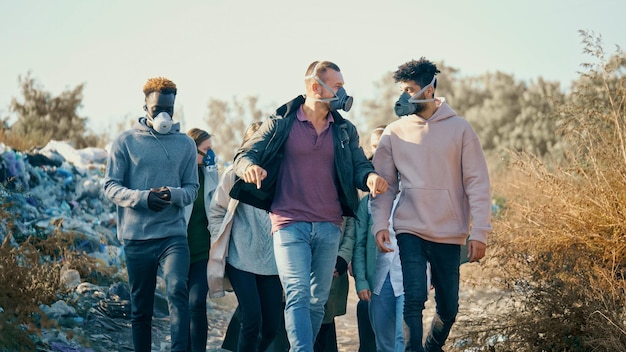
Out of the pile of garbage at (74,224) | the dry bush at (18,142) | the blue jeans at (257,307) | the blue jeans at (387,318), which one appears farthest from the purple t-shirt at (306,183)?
the dry bush at (18,142)

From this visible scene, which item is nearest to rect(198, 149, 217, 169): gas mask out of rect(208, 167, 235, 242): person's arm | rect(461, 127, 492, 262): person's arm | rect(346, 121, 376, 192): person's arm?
rect(208, 167, 235, 242): person's arm

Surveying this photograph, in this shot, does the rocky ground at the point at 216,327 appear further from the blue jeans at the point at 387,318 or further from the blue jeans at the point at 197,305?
the blue jeans at the point at 197,305

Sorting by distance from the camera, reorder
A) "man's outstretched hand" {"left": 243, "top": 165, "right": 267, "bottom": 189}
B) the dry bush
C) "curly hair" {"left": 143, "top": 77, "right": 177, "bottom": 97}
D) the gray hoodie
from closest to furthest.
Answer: "man's outstretched hand" {"left": 243, "top": 165, "right": 267, "bottom": 189} < the gray hoodie < "curly hair" {"left": 143, "top": 77, "right": 177, "bottom": 97} < the dry bush

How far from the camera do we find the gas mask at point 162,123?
7.11m

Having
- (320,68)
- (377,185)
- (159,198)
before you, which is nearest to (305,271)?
(377,185)

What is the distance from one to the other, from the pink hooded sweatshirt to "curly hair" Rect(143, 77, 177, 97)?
182 cm

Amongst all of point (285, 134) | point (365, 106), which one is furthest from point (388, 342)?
point (365, 106)

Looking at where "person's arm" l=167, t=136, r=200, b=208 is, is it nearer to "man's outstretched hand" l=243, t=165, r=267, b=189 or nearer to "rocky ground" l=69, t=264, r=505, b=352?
"man's outstretched hand" l=243, t=165, r=267, b=189

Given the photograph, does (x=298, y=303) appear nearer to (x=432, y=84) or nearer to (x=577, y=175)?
(x=432, y=84)

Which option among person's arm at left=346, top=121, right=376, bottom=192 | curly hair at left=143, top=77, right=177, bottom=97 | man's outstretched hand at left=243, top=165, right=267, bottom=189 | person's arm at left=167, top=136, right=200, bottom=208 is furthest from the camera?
curly hair at left=143, top=77, right=177, bottom=97

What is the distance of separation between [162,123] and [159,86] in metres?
0.35

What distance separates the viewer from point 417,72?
265 inches

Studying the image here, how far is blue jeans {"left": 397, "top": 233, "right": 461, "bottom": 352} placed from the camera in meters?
6.29

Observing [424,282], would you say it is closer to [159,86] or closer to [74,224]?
[159,86]
